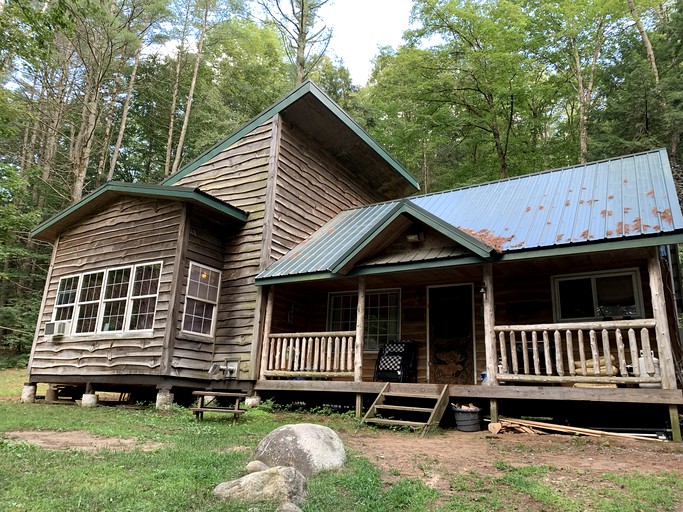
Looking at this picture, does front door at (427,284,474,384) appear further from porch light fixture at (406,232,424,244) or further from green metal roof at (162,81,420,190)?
green metal roof at (162,81,420,190)

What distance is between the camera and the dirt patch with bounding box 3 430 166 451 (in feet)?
19.1

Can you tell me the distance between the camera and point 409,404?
924 cm

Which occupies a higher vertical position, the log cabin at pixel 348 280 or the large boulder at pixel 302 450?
the log cabin at pixel 348 280

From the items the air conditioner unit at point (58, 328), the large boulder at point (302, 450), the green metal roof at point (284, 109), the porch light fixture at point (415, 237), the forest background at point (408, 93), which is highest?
the forest background at point (408, 93)

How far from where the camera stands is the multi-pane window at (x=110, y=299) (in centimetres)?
1085

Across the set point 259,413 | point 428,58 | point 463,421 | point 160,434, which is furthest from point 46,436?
point 428,58

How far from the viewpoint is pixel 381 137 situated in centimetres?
2553

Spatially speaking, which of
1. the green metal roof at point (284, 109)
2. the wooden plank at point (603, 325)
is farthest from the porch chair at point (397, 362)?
the green metal roof at point (284, 109)

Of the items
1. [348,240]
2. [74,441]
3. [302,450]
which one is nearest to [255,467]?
[302,450]

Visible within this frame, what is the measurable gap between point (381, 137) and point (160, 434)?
831 inches

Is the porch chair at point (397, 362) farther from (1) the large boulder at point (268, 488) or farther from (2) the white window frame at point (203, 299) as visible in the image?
(1) the large boulder at point (268, 488)

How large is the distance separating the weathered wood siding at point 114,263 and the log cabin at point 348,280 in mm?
50

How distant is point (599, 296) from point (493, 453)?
4684mm

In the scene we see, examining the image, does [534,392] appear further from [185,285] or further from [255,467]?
[185,285]
